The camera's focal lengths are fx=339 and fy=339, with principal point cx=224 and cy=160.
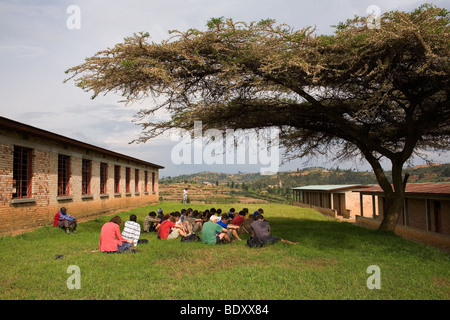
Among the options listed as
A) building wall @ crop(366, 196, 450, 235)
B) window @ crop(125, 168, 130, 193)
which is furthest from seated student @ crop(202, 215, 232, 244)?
window @ crop(125, 168, 130, 193)

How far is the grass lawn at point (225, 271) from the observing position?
5.97m

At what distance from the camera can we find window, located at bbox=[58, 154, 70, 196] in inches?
647

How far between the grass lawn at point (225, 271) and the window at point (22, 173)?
2307 mm

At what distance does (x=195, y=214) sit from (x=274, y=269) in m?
8.02

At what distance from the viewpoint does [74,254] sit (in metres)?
9.42

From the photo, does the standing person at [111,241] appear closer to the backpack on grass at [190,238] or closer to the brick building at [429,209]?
the backpack on grass at [190,238]

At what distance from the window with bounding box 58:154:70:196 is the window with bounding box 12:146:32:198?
2.69 metres

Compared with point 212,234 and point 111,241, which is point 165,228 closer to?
point 212,234

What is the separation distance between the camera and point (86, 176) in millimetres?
19609

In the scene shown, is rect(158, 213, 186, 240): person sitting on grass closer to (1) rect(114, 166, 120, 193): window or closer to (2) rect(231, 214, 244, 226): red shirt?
(2) rect(231, 214, 244, 226): red shirt

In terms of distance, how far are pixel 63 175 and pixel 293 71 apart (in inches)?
481

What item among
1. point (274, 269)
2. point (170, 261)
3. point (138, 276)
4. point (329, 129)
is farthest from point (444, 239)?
point (138, 276)

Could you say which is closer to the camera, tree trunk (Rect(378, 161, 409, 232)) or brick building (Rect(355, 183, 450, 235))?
tree trunk (Rect(378, 161, 409, 232))

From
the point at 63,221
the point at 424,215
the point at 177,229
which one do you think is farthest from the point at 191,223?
the point at 424,215
